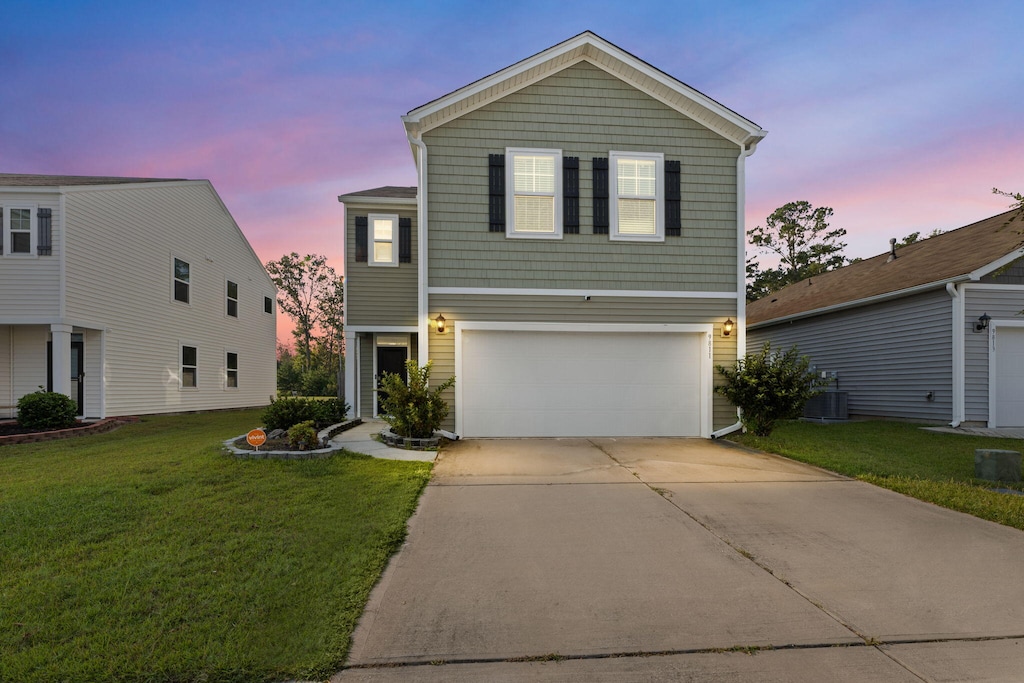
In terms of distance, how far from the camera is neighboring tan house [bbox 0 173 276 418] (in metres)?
11.2

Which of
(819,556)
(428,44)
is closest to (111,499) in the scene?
(819,556)

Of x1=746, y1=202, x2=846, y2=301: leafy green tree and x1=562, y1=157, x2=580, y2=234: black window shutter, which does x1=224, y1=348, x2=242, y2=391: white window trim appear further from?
x1=746, y1=202, x2=846, y2=301: leafy green tree

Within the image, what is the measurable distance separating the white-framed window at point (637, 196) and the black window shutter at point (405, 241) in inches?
224

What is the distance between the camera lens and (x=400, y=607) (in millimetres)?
2873

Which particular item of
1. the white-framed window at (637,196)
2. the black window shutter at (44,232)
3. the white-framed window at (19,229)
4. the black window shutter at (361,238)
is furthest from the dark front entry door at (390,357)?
the white-framed window at (19,229)

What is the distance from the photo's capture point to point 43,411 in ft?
32.0

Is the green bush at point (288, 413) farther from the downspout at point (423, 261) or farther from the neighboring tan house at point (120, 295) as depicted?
the neighboring tan house at point (120, 295)

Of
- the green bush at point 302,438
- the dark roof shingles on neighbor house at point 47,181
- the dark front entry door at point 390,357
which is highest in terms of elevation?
the dark roof shingles on neighbor house at point 47,181

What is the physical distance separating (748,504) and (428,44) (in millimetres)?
14211

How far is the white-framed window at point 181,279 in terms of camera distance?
15.0 m

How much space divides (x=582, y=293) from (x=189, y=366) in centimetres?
1344

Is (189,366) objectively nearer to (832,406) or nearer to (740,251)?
(740,251)

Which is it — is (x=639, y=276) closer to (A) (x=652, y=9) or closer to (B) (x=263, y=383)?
(A) (x=652, y=9)

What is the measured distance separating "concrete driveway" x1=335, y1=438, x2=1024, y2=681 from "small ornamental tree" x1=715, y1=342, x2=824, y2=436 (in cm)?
317
